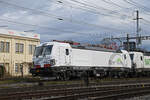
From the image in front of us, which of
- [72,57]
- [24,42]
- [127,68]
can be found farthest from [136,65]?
[24,42]

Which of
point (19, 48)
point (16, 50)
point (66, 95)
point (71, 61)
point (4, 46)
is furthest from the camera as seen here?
point (19, 48)

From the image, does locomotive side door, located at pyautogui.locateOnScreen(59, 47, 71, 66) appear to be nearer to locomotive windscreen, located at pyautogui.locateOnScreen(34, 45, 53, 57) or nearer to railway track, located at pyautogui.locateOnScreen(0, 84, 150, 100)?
locomotive windscreen, located at pyautogui.locateOnScreen(34, 45, 53, 57)

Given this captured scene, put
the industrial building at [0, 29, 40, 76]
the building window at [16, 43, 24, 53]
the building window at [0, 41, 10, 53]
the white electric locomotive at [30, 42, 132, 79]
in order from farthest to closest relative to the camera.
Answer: the building window at [16, 43, 24, 53], the industrial building at [0, 29, 40, 76], the building window at [0, 41, 10, 53], the white electric locomotive at [30, 42, 132, 79]

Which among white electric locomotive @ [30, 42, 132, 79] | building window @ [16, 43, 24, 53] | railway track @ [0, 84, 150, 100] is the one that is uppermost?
building window @ [16, 43, 24, 53]

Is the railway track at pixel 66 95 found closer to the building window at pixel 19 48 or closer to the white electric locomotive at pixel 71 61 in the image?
Answer: the white electric locomotive at pixel 71 61

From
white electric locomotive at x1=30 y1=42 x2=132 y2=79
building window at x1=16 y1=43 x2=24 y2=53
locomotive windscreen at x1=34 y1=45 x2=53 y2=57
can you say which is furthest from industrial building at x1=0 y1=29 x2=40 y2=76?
locomotive windscreen at x1=34 y1=45 x2=53 y2=57

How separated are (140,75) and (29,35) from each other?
22.4m

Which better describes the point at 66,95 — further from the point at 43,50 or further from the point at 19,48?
the point at 19,48

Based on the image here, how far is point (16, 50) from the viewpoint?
4550 cm

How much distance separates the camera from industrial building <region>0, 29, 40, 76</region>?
1690 inches

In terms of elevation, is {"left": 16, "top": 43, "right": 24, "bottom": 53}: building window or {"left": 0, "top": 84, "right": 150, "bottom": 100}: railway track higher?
{"left": 16, "top": 43, "right": 24, "bottom": 53}: building window

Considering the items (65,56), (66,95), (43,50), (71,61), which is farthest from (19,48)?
(66,95)

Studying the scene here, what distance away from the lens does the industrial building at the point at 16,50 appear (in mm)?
42938

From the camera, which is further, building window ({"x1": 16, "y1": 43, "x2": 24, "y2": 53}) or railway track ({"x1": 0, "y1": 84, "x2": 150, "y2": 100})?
building window ({"x1": 16, "y1": 43, "x2": 24, "y2": 53})
